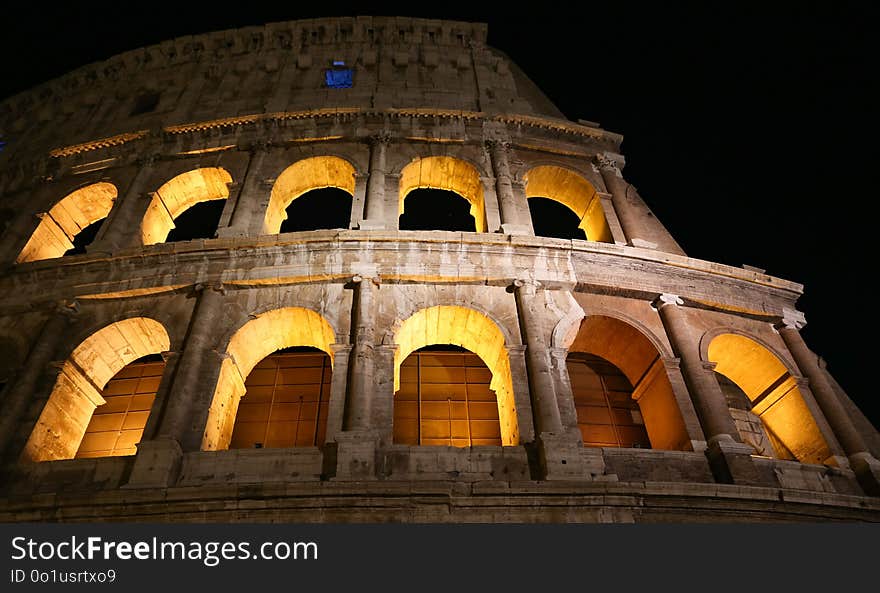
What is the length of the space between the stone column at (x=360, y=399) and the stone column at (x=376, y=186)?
1.73 metres

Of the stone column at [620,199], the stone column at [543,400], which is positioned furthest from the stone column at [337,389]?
the stone column at [620,199]

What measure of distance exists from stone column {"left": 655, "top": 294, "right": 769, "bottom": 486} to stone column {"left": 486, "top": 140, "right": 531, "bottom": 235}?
3.15 meters

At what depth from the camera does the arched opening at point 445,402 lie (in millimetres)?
11836

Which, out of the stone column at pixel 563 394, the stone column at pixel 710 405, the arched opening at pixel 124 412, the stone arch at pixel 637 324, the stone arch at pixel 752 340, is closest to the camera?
the stone column at pixel 710 405

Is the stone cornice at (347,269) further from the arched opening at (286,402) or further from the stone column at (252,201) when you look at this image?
the arched opening at (286,402)

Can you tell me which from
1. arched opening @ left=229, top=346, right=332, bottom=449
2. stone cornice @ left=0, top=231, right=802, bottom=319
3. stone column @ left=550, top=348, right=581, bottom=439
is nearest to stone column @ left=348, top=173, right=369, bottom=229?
stone cornice @ left=0, top=231, right=802, bottom=319

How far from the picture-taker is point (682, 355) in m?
10.8

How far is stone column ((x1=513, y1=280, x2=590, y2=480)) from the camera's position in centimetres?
877

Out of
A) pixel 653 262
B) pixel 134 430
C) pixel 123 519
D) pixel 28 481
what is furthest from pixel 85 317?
pixel 653 262

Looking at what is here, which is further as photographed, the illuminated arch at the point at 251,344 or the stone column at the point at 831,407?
the illuminated arch at the point at 251,344

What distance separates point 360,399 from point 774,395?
781cm

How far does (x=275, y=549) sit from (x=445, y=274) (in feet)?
22.6

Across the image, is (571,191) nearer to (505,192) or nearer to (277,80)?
(505,192)

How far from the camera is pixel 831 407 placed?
35.3 ft
